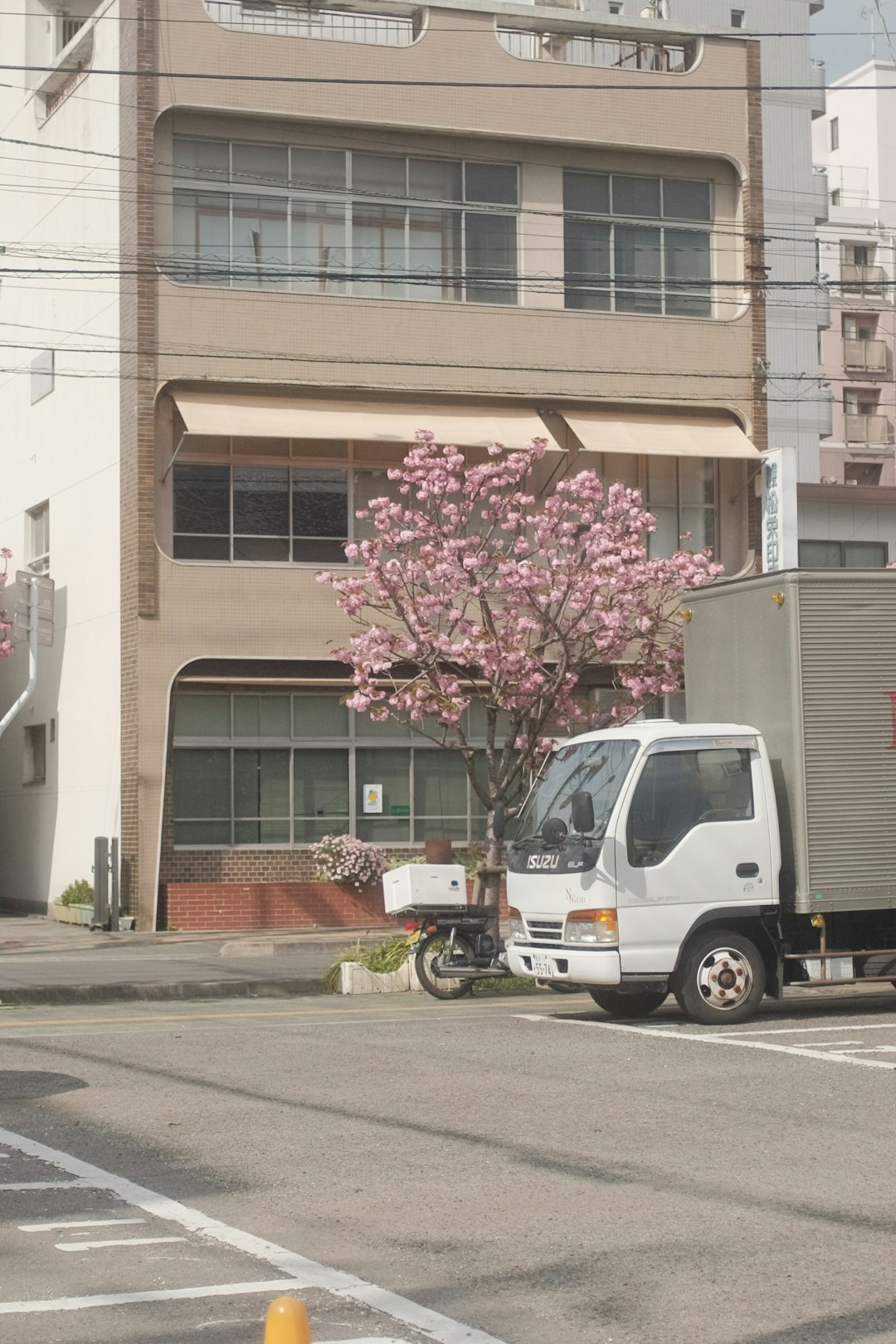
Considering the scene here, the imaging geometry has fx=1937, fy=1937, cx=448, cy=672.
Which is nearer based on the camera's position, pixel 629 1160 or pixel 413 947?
pixel 629 1160

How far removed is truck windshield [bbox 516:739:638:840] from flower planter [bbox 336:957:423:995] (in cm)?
301

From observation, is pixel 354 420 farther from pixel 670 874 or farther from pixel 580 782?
pixel 670 874

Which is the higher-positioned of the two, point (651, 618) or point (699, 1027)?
point (651, 618)

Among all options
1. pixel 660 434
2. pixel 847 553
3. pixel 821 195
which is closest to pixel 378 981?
pixel 660 434

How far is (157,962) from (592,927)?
29.9 ft

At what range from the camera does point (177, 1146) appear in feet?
31.6

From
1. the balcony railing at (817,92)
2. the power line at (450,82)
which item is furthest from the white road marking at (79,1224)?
the balcony railing at (817,92)

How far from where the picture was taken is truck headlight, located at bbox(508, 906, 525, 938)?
15779 mm

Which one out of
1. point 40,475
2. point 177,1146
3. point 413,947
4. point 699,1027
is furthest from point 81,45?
point 177,1146

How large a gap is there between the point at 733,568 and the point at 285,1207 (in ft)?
82.3

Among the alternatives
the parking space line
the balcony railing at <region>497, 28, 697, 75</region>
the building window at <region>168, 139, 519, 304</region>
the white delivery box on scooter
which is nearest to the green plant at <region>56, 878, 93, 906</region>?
the building window at <region>168, 139, 519, 304</region>

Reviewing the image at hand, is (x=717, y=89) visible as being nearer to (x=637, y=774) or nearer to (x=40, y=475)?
(x=40, y=475)

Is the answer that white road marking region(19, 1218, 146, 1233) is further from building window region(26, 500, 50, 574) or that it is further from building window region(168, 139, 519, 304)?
building window region(26, 500, 50, 574)

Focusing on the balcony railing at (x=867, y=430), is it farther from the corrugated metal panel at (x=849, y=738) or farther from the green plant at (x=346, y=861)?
the corrugated metal panel at (x=849, y=738)
